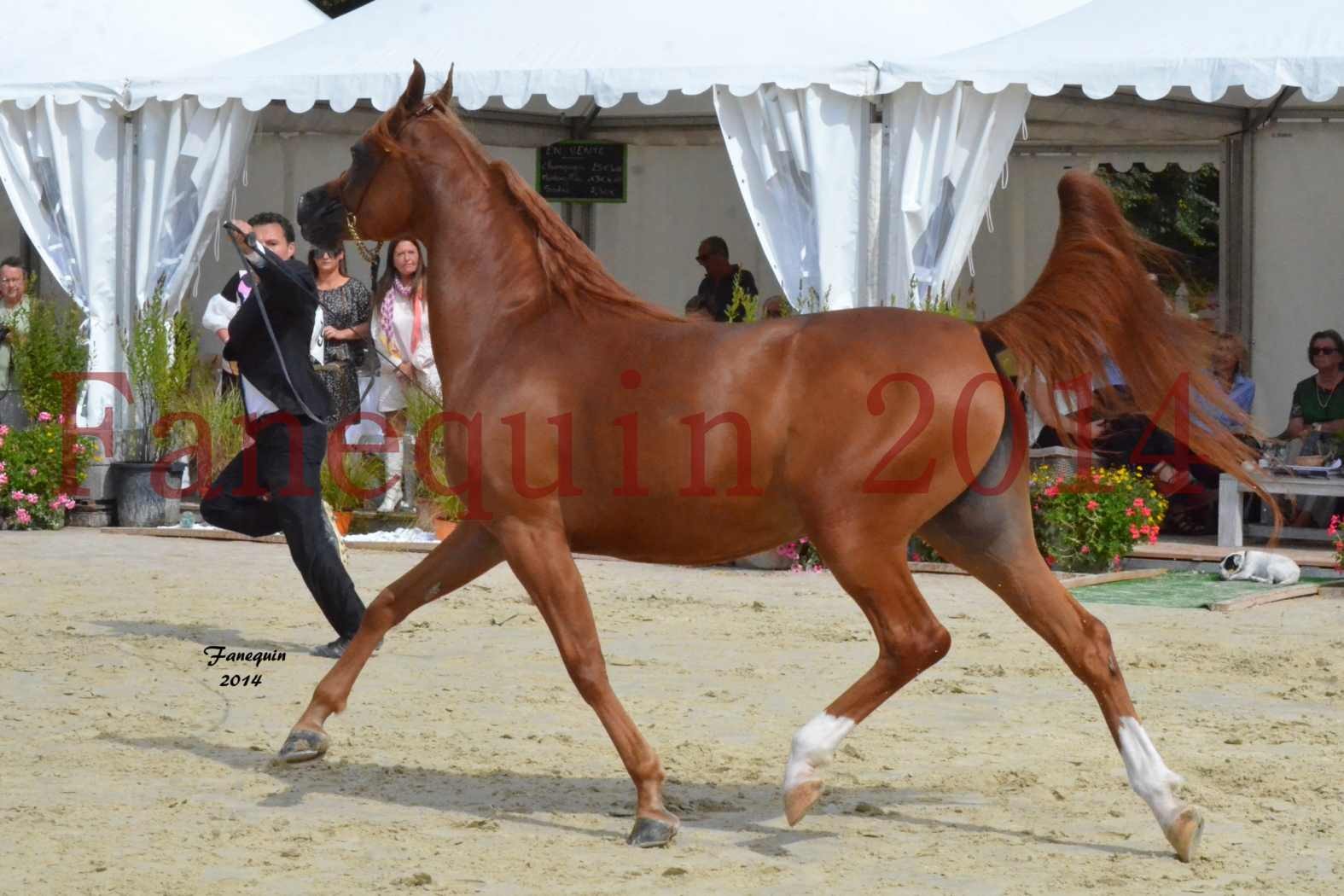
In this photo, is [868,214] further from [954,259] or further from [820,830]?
[820,830]

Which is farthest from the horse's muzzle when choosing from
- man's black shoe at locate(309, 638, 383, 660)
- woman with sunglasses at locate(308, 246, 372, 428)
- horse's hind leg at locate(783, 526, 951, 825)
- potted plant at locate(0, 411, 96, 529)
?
potted plant at locate(0, 411, 96, 529)

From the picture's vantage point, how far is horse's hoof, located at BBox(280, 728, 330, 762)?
571 cm

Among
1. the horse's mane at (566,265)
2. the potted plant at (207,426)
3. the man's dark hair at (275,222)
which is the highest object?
the man's dark hair at (275,222)

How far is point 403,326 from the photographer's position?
12125 millimetres

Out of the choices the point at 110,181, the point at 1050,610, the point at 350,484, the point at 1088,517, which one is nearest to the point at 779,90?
the point at 1088,517

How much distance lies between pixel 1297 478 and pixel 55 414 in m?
7.79

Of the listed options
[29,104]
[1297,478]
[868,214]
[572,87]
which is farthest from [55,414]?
[1297,478]

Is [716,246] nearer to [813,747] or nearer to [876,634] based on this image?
[876,634]

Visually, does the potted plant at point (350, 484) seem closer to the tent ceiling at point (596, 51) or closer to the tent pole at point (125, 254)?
the tent pole at point (125, 254)

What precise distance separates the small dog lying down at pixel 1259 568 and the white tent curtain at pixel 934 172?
7.43ft

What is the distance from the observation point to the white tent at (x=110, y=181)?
499 inches

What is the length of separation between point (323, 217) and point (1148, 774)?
2898 millimetres

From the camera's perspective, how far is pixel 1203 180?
21109mm

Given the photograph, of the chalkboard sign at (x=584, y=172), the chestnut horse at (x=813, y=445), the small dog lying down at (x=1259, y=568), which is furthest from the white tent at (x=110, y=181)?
the chestnut horse at (x=813, y=445)
